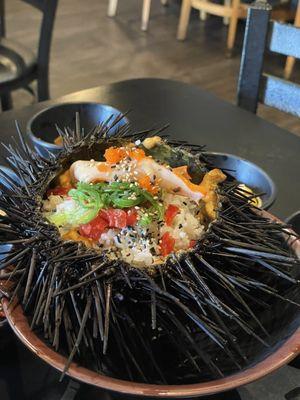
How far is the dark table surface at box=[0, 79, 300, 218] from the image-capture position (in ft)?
3.50

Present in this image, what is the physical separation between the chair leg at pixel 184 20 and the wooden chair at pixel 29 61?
1.74 meters

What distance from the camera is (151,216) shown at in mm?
639

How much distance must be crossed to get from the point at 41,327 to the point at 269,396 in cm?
30

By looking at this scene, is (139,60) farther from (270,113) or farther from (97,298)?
(97,298)

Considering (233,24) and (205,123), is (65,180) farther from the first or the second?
(233,24)

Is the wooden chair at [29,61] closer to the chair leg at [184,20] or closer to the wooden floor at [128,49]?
the wooden floor at [128,49]

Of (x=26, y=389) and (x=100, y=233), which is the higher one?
(x=100, y=233)

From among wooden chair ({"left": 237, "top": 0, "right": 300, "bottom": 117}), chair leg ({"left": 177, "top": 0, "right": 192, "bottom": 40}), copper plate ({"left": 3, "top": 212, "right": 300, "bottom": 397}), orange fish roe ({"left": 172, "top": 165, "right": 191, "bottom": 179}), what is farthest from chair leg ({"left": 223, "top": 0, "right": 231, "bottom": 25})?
copper plate ({"left": 3, "top": 212, "right": 300, "bottom": 397})

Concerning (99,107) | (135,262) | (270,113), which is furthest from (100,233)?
(270,113)

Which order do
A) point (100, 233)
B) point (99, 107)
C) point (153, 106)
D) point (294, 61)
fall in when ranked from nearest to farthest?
point (100, 233) < point (99, 107) < point (153, 106) < point (294, 61)

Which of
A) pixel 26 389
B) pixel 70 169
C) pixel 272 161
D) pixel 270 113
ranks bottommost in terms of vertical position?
pixel 270 113

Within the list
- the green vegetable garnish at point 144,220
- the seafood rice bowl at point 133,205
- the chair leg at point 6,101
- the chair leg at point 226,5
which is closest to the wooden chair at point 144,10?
the chair leg at point 226,5

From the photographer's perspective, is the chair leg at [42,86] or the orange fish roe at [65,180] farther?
the chair leg at [42,86]

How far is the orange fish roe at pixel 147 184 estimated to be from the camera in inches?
25.8
